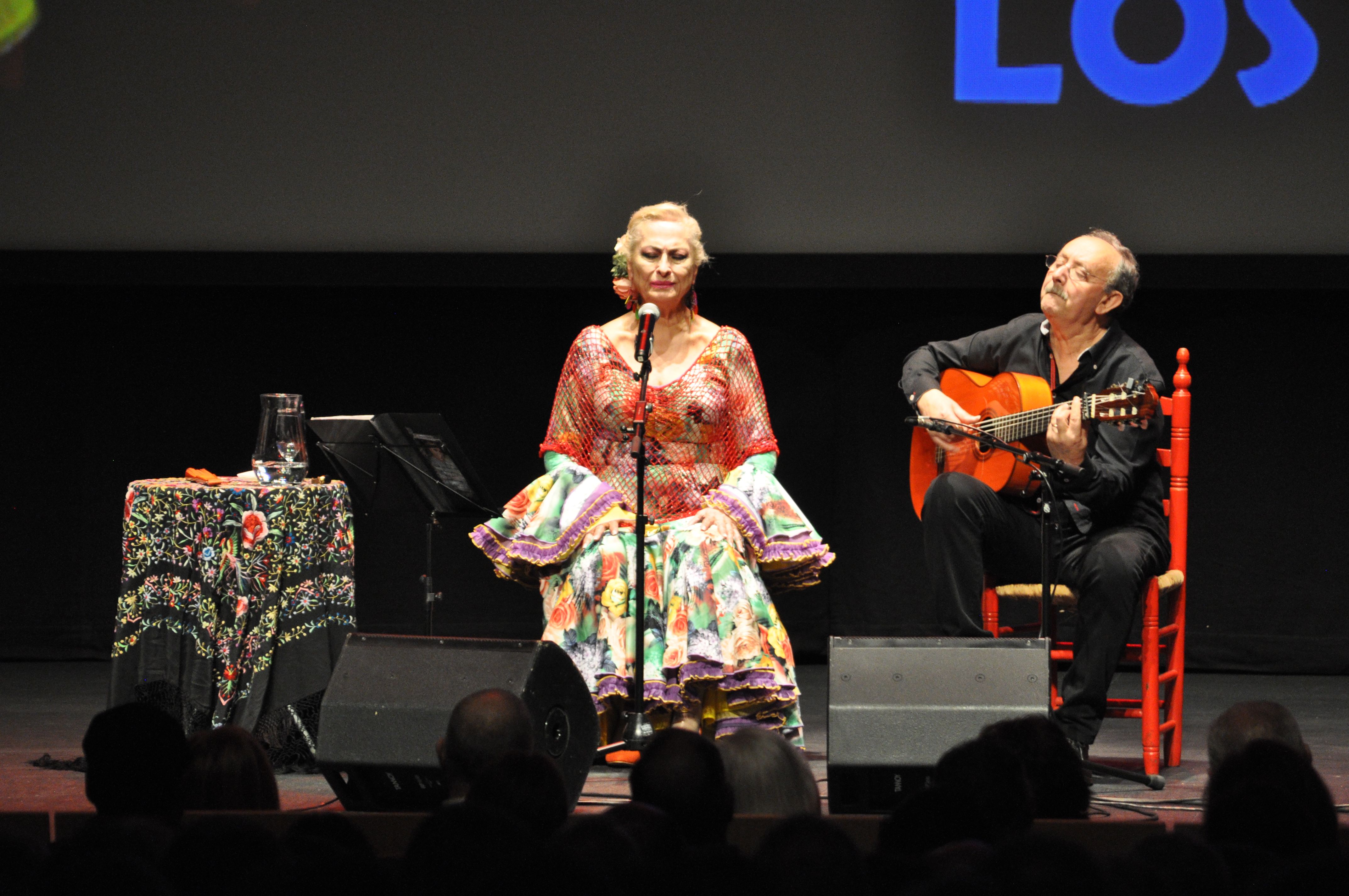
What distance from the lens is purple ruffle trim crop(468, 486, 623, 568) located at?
3.65 meters

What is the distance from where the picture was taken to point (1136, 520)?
3.64 metres

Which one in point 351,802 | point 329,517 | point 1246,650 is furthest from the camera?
point 1246,650

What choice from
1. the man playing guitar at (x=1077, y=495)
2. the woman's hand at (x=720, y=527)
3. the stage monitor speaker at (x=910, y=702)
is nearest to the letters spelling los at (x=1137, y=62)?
the man playing guitar at (x=1077, y=495)

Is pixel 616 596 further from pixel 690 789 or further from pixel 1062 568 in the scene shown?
pixel 690 789

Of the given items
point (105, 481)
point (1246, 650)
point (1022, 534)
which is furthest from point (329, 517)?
point (1246, 650)

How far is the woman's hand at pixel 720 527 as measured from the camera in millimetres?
3650

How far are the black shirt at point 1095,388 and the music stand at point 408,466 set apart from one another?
3.69ft

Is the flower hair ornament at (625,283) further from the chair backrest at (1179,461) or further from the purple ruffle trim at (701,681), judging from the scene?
the chair backrest at (1179,461)

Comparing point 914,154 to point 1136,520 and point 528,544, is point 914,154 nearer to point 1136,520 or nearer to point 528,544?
point 1136,520

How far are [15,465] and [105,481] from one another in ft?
1.13

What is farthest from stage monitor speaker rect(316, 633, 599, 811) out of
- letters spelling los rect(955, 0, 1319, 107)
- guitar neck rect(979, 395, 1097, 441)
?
letters spelling los rect(955, 0, 1319, 107)

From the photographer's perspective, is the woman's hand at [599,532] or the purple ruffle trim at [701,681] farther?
the woman's hand at [599,532]

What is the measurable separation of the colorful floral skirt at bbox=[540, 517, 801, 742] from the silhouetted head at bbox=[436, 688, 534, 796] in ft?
4.77

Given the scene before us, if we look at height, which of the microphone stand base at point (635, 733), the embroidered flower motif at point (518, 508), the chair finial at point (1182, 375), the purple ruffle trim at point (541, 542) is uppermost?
the chair finial at point (1182, 375)
